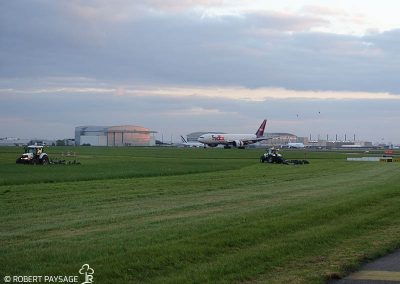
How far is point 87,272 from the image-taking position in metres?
10.4

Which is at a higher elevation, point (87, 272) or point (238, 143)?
point (238, 143)

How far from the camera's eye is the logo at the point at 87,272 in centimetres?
998

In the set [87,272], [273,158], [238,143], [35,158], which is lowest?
[87,272]

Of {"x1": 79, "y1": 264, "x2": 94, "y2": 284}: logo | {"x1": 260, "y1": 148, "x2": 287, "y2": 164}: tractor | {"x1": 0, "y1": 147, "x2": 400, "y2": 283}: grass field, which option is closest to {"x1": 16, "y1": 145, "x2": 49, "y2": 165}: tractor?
{"x1": 260, "y1": 148, "x2": 287, "y2": 164}: tractor

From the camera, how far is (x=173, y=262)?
37.4 ft

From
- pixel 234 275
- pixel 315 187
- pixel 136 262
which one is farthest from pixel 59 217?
pixel 315 187

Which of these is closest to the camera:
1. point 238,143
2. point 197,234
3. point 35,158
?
point 197,234

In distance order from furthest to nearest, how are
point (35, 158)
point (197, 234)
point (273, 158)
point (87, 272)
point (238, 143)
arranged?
point (238, 143) < point (273, 158) < point (35, 158) < point (197, 234) < point (87, 272)

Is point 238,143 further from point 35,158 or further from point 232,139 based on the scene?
point 35,158

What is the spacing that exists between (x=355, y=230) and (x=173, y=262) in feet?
20.1

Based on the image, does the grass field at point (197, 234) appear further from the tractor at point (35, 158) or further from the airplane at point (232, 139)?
the airplane at point (232, 139)

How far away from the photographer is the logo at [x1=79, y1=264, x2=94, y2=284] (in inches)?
393

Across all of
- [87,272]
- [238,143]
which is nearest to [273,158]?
[87,272]

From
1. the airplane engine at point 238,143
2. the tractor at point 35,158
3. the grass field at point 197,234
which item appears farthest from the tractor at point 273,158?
the airplane engine at point 238,143
